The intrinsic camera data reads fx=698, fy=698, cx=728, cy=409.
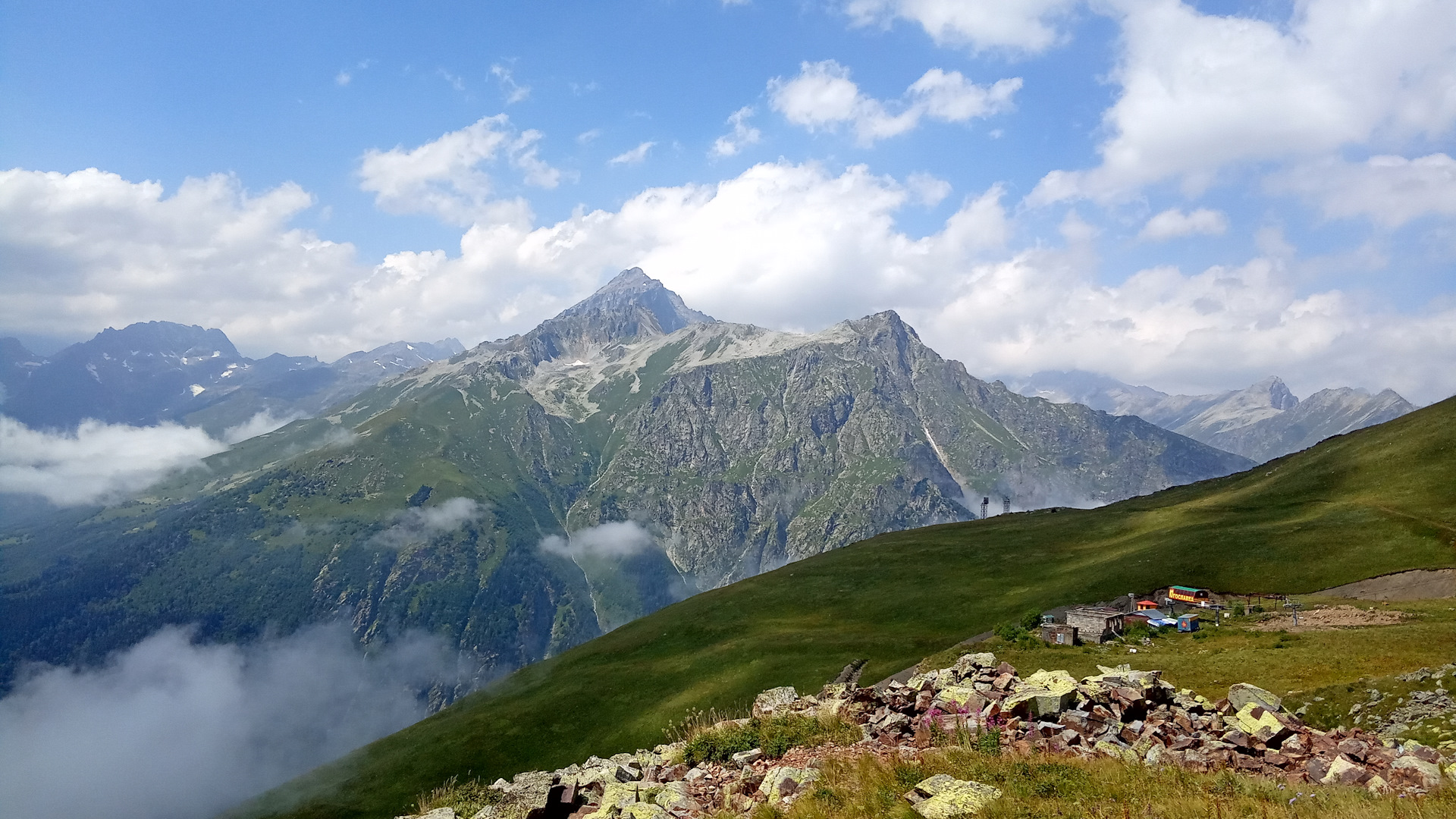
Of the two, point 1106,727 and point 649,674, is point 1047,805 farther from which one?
point 649,674

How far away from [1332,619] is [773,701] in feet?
177

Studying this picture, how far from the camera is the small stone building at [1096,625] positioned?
185 feet

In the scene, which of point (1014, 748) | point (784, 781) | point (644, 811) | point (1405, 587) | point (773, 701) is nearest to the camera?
point (784, 781)

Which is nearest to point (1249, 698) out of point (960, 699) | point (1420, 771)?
point (1420, 771)

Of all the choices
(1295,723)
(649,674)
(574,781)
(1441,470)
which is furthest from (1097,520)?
(574,781)

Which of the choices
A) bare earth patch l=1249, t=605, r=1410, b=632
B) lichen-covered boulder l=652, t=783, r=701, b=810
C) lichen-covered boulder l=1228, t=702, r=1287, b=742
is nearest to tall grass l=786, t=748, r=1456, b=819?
lichen-covered boulder l=652, t=783, r=701, b=810

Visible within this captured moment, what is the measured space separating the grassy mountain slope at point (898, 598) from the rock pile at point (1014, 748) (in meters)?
42.0

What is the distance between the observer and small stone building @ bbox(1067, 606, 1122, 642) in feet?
185

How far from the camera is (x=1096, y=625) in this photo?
190ft

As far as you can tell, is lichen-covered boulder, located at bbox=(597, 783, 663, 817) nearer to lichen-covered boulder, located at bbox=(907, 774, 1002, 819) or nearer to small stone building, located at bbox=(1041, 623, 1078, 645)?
lichen-covered boulder, located at bbox=(907, 774, 1002, 819)

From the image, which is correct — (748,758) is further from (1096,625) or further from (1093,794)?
(1096,625)

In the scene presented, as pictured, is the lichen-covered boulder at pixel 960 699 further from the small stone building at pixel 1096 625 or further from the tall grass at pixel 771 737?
the small stone building at pixel 1096 625

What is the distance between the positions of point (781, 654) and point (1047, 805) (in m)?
65.8

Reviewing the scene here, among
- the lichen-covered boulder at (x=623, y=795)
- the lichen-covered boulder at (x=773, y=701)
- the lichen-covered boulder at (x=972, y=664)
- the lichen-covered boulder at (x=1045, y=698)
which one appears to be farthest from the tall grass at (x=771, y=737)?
the lichen-covered boulder at (x=972, y=664)
